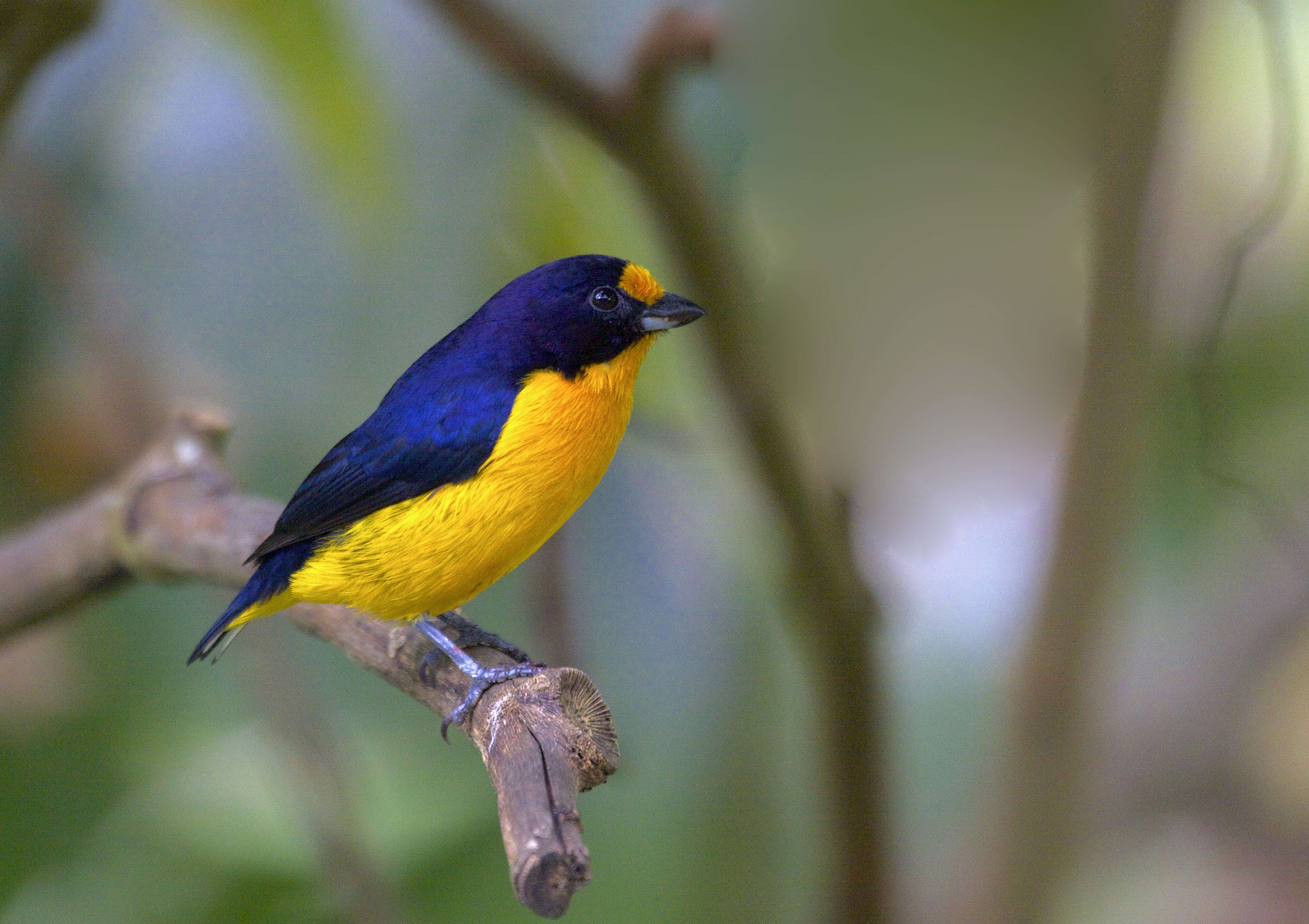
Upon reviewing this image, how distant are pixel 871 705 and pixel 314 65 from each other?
1.87m

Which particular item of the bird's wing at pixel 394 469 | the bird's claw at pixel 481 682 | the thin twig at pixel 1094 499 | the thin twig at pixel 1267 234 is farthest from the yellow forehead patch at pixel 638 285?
the thin twig at pixel 1267 234

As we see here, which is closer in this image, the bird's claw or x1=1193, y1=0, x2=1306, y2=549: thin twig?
the bird's claw

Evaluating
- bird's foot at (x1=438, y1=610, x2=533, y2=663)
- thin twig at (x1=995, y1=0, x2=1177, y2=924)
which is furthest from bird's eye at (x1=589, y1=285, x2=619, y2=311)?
thin twig at (x1=995, y1=0, x2=1177, y2=924)

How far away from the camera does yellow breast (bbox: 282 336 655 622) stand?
2078 mm

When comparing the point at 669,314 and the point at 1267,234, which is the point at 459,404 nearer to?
the point at 669,314

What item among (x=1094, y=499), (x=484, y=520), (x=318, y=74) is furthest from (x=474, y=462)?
(x=1094, y=499)

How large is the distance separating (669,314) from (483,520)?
532 mm

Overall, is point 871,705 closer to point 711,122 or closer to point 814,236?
point 814,236

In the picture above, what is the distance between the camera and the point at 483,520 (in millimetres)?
2076

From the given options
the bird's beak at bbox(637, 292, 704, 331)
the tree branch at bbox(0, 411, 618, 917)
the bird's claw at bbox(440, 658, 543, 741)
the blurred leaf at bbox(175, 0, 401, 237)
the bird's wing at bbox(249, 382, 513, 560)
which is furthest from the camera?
the blurred leaf at bbox(175, 0, 401, 237)

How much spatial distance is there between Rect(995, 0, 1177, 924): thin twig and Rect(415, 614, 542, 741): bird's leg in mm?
1178

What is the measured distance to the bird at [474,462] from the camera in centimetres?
209

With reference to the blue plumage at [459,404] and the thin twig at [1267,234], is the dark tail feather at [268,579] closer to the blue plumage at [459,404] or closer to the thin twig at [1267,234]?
the blue plumage at [459,404]

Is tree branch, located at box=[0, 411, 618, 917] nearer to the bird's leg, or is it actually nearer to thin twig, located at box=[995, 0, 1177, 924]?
the bird's leg
